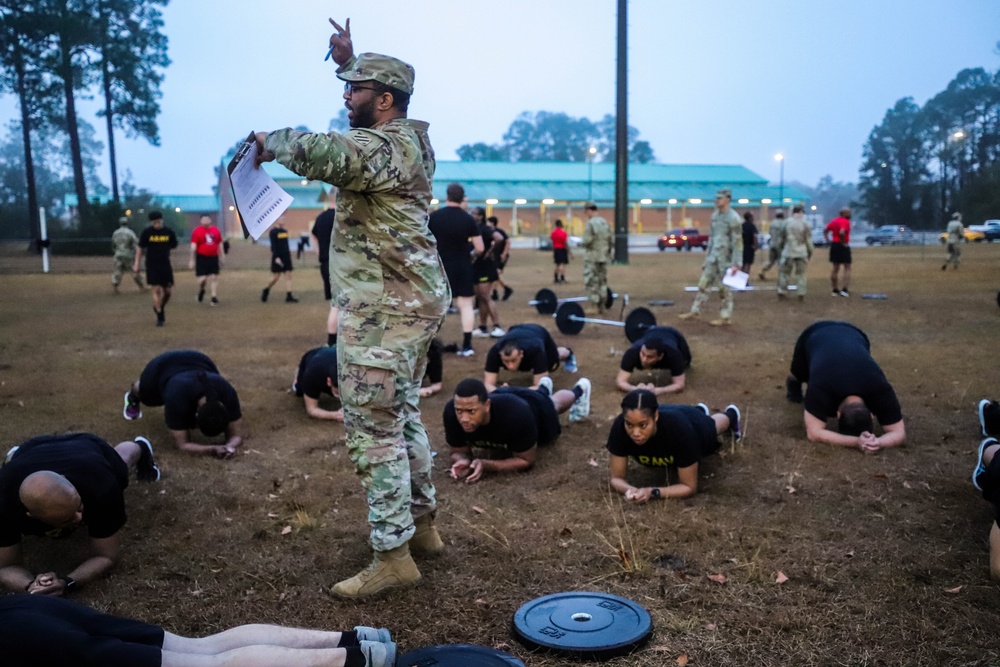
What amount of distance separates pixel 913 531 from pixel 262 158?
4.02m

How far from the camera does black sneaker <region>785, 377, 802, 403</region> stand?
25.8 ft

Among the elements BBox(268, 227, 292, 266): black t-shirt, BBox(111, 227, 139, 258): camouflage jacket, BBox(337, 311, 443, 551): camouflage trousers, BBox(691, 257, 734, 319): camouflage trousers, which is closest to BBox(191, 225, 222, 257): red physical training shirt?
BBox(268, 227, 292, 266): black t-shirt

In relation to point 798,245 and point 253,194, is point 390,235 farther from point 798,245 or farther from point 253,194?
point 798,245

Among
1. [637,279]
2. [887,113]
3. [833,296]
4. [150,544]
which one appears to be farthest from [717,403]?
[887,113]

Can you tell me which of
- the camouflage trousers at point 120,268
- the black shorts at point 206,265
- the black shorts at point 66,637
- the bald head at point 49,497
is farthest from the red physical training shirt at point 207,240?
the black shorts at point 66,637

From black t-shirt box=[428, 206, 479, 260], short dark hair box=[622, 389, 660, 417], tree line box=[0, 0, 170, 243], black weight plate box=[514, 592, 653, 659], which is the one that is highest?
tree line box=[0, 0, 170, 243]

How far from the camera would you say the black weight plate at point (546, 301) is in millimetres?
14086

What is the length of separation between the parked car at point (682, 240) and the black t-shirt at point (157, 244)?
37.8 m

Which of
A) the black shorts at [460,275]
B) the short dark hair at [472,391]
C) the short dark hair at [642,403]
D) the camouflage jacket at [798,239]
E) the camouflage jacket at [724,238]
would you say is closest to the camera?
the short dark hair at [642,403]

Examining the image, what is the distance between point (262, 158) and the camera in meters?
3.58

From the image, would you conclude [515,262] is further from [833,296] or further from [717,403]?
[717,403]

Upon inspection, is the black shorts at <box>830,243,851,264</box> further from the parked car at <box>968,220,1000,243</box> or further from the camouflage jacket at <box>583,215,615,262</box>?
the parked car at <box>968,220,1000,243</box>

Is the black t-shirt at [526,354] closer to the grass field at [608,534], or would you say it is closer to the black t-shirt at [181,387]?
the grass field at [608,534]

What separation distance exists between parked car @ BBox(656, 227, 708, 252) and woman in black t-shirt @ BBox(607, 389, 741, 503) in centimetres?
4401
